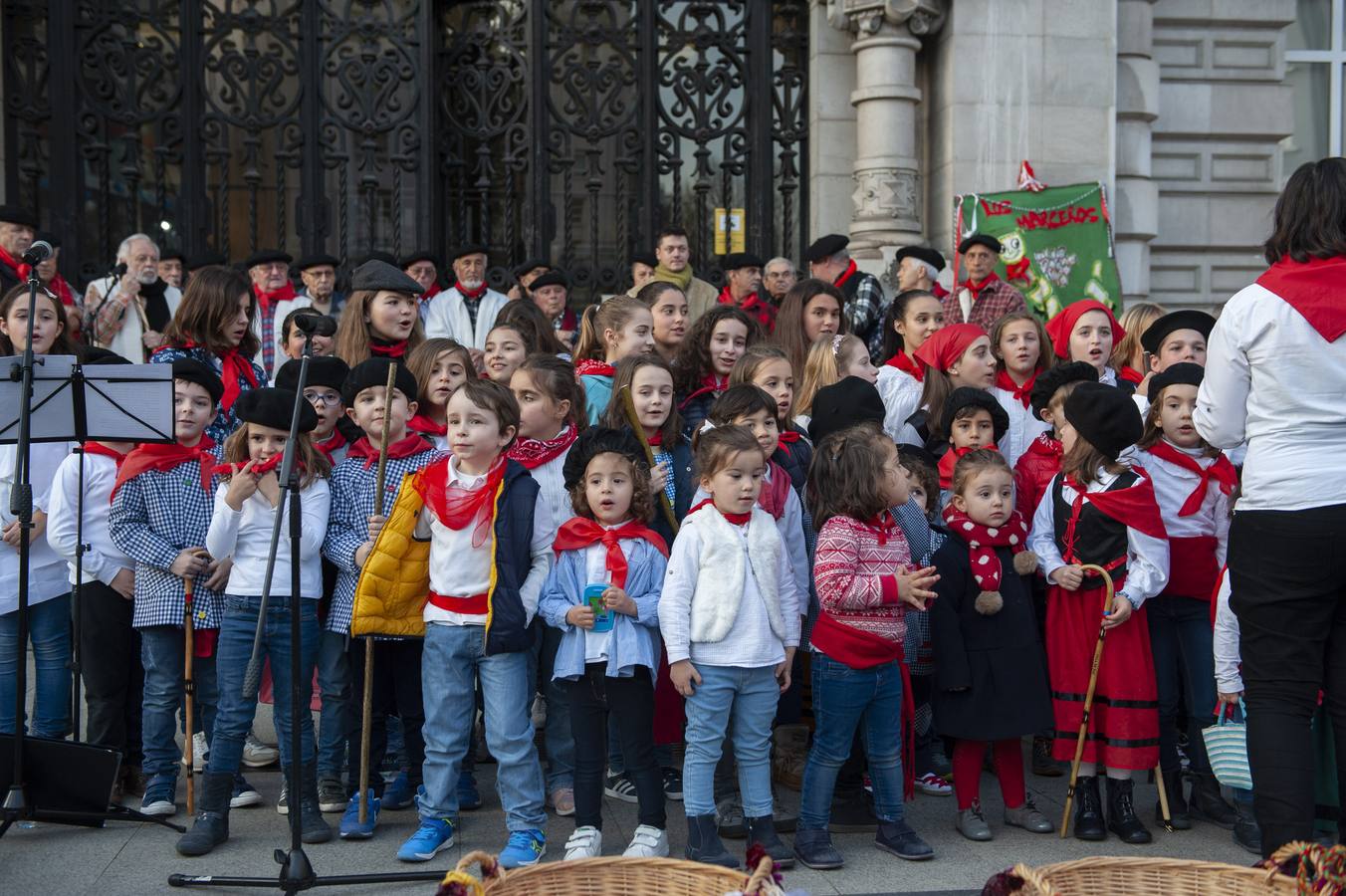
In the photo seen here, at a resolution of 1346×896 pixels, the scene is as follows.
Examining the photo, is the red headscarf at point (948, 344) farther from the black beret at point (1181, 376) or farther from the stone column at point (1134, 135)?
the stone column at point (1134, 135)

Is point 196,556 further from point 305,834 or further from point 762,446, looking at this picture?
point 762,446

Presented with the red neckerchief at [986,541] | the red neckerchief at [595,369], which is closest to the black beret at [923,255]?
the red neckerchief at [595,369]

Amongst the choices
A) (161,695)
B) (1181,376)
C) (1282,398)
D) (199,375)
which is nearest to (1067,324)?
(1181,376)

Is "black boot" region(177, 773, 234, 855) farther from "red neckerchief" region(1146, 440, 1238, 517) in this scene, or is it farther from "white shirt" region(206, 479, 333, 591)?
"red neckerchief" region(1146, 440, 1238, 517)

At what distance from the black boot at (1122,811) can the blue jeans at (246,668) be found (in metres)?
2.89

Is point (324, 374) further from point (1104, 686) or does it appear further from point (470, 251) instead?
point (470, 251)

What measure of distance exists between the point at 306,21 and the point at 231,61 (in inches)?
24.2

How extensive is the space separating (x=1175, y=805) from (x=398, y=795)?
9.54 ft

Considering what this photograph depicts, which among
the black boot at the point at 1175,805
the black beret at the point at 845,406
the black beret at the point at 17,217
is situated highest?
the black beret at the point at 17,217

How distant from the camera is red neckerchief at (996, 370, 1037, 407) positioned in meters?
6.62

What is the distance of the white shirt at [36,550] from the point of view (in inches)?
217

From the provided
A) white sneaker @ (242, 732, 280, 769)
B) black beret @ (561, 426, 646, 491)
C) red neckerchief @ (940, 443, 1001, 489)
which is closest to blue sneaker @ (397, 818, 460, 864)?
black beret @ (561, 426, 646, 491)

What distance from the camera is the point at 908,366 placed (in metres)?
6.89

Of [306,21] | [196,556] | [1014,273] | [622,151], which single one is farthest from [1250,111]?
[196,556]
